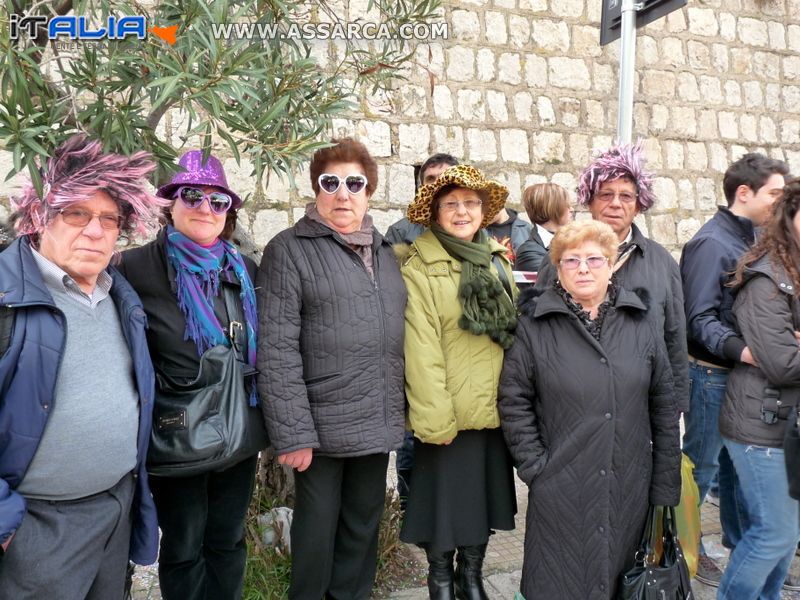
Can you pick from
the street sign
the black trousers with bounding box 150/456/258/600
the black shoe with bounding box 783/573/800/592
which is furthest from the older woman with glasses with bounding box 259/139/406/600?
the black shoe with bounding box 783/573/800/592

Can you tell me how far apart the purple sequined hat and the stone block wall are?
330 centimetres

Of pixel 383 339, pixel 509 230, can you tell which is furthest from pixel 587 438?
pixel 509 230

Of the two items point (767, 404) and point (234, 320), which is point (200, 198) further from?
point (767, 404)

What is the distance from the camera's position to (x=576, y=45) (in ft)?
22.3

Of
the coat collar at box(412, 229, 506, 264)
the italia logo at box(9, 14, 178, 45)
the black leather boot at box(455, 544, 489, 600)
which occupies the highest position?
the italia logo at box(9, 14, 178, 45)

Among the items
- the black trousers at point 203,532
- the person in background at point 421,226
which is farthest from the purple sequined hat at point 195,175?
the person in background at point 421,226

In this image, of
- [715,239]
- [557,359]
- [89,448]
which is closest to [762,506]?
[557,359]

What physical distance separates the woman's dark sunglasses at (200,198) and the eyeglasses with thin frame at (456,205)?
0.92m

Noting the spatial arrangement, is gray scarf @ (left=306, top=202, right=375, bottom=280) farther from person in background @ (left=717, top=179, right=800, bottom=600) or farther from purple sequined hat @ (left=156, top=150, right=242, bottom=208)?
person in background @ (left=717, top=179, right=800, bottom=600)

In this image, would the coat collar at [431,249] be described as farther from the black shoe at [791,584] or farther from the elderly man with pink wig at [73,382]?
the black shoe at [791,584]

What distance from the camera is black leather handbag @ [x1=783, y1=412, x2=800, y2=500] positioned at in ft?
7.57

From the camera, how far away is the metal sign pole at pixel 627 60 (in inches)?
128

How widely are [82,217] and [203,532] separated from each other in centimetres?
127

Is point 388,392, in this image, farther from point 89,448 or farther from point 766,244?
point 766,244
